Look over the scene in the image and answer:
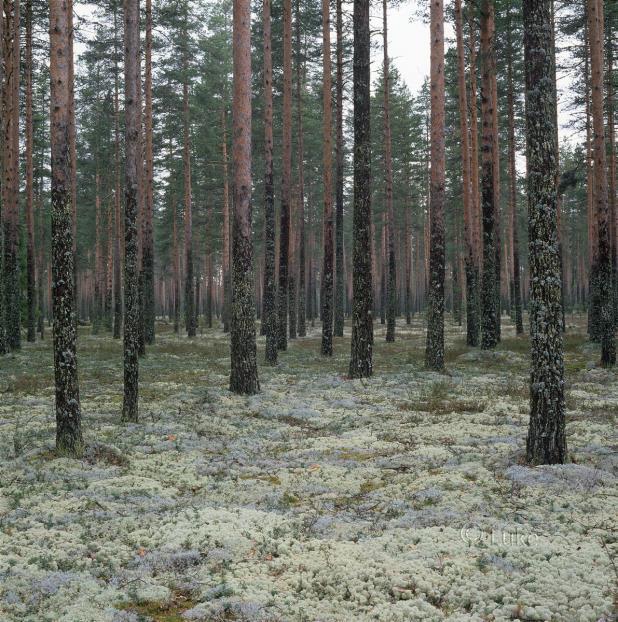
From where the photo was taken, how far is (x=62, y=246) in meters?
6.62

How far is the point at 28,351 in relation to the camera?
65.3 ft

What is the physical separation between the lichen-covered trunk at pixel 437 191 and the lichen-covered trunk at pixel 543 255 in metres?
7.54

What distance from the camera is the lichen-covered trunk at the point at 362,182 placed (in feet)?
42.7

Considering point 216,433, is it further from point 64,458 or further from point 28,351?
point 28,351

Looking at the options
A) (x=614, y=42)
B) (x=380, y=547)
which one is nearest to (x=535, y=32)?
(x=380, y=547)

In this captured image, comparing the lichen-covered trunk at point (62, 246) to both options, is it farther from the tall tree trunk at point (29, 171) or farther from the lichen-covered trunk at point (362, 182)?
the tall tree trunk at point (29, 171)

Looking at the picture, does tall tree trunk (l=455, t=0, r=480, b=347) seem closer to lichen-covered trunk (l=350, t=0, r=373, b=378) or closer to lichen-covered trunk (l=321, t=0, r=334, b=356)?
lichen-covered trunk (l=321, t=0, r=334, b=356)

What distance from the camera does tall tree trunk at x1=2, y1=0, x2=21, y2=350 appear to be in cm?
1786

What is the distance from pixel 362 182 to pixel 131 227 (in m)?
6.47

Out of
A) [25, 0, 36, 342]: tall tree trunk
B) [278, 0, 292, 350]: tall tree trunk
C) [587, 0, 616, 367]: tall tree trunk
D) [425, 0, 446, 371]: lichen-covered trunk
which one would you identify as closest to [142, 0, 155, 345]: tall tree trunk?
[25, 0, 36, 342]: tall tree trunk

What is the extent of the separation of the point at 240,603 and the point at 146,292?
2131cm

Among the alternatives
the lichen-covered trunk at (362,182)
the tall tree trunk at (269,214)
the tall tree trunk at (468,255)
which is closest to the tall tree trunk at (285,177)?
the tall tree trunk at (269,214)

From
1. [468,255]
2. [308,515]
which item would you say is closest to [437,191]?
[468,255]

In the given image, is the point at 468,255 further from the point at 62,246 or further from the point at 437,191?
the point at 62,246
